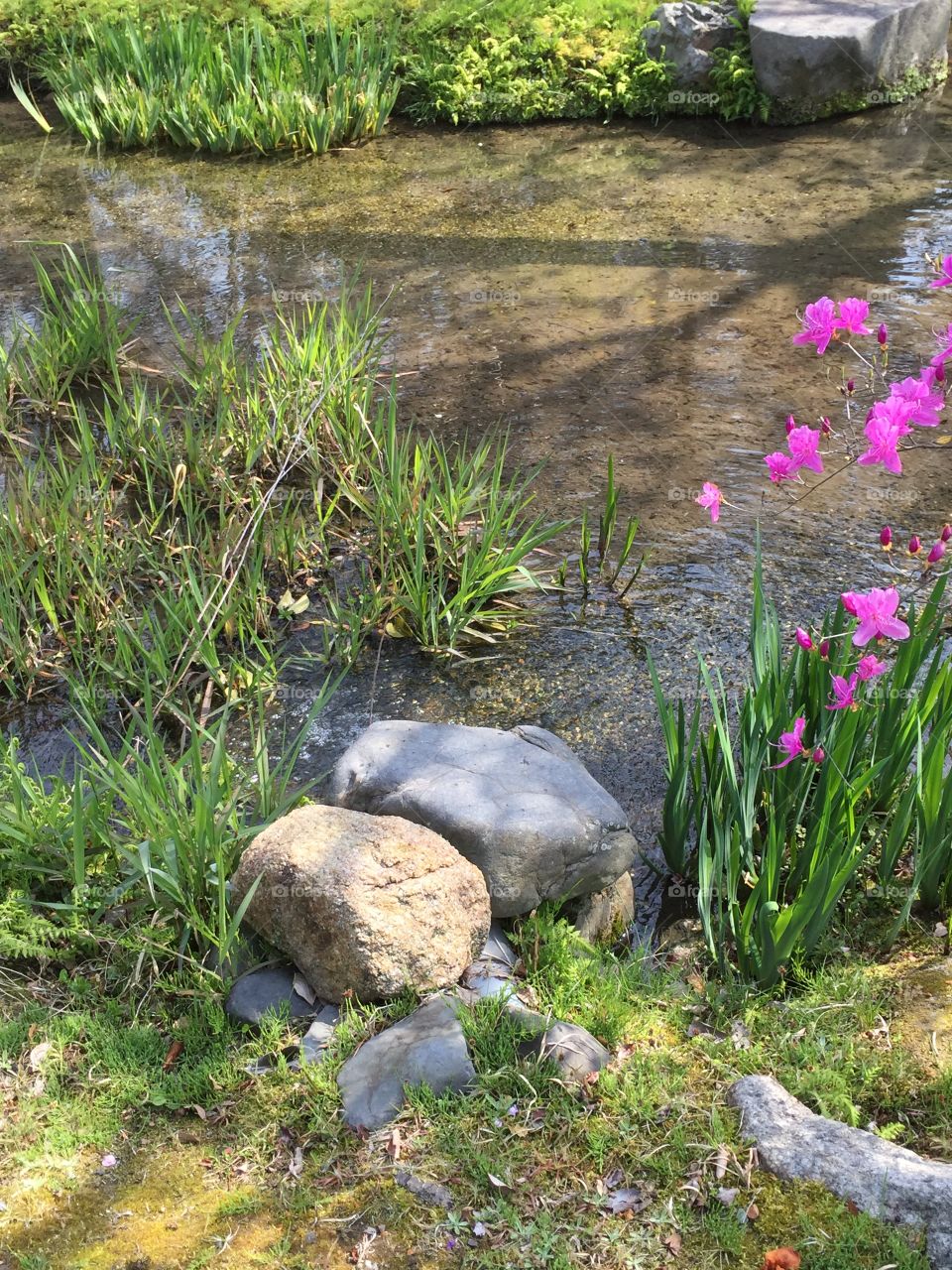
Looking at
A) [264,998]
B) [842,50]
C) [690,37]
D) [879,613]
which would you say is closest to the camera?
[879,613]

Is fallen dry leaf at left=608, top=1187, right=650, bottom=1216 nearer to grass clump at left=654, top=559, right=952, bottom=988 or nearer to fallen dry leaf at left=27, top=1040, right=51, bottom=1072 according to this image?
grass clump at left=654, top=559, right=952, bottom=988

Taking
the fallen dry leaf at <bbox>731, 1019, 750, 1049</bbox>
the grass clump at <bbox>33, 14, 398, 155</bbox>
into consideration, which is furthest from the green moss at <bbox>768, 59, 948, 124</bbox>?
the fallen dry leaf at <bbox>731, 1019, 750, 1049</bbox>

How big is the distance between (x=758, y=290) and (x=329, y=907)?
4635 mm

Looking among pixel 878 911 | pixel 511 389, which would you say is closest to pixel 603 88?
pixel 511 389

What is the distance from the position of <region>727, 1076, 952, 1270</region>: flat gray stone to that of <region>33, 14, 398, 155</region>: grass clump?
759 centimetres

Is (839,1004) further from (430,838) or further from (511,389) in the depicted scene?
(511,389)

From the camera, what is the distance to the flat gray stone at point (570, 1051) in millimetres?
2439

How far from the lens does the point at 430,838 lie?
275 cm

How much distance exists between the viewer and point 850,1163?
2.12 m

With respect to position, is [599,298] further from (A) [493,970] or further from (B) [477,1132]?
(B) [477,1132]

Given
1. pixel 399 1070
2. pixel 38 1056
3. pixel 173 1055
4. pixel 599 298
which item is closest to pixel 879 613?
pixel 399 1070

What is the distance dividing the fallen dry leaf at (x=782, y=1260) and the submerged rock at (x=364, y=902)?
3.07 feet

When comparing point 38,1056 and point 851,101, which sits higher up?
point 851,101

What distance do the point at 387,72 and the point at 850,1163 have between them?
8250 mm
